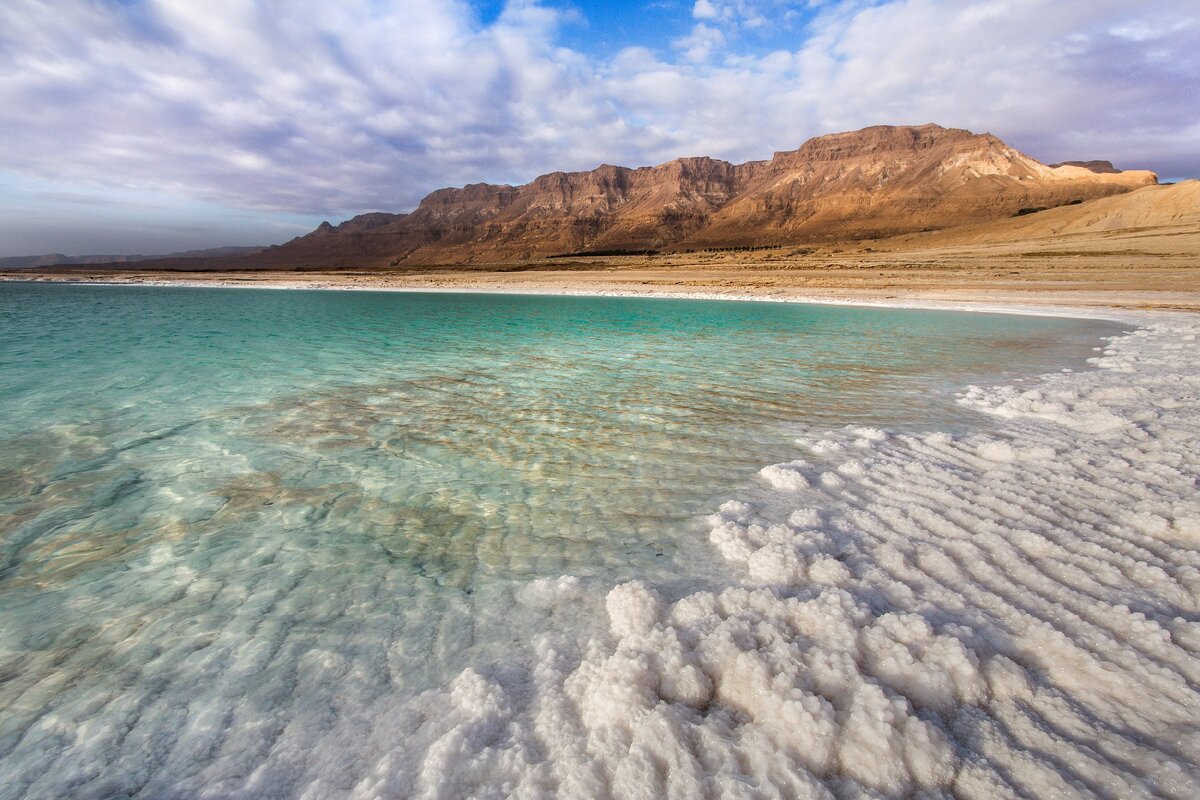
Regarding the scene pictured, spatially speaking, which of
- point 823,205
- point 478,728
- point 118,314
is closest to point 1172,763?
point 478,728

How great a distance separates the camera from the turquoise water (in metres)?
2.96

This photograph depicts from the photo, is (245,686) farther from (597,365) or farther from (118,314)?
(118,314)

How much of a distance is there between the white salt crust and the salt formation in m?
0.01

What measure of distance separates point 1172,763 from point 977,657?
742 millimetres

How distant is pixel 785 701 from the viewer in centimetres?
253

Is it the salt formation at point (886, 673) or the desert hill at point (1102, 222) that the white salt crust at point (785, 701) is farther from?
the desert hill at point (1102, 222)

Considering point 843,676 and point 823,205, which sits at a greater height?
point 823,205

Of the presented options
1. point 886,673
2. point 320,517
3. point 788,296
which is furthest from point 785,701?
point 788,296

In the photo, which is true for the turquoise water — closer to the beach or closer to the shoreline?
the shoreline

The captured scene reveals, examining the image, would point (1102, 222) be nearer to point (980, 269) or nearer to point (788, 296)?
point (980, 269)

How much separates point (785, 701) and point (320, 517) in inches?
179

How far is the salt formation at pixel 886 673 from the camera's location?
2.27 m

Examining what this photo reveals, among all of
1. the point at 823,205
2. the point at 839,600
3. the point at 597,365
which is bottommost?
the point at 597,365

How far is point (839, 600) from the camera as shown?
3.27 m
